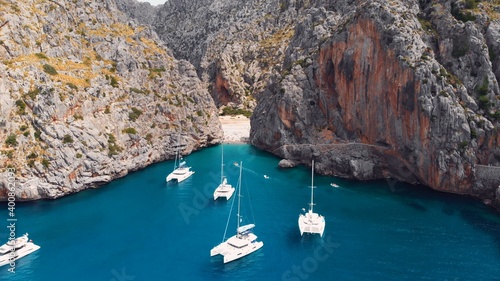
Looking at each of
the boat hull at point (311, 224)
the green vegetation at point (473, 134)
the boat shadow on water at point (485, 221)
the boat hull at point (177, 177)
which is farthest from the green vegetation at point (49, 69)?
the green vegetation at point (473, 134)

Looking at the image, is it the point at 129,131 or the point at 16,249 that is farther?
the point at 129,131

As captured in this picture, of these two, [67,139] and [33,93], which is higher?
[33,93]

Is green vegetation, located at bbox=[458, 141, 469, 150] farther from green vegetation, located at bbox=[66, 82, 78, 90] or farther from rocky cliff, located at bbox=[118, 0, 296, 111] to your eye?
rocky cliff, located at bbox=[118, 0, 296, 111]

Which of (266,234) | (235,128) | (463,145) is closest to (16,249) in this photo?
(266,234)

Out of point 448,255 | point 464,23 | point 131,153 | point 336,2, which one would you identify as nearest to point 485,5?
point 464,23

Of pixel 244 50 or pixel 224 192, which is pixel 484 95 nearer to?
pixel 224 192

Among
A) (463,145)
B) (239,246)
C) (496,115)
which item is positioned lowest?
(239,246)

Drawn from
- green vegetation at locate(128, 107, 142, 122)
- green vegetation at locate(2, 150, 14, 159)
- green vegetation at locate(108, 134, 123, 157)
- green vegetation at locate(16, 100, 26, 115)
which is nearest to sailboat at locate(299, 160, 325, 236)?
green vegetation at locate(108, 134, 123, 157)

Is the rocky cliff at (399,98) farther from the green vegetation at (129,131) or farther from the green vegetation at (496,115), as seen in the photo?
the green vegetation at (129,131)
